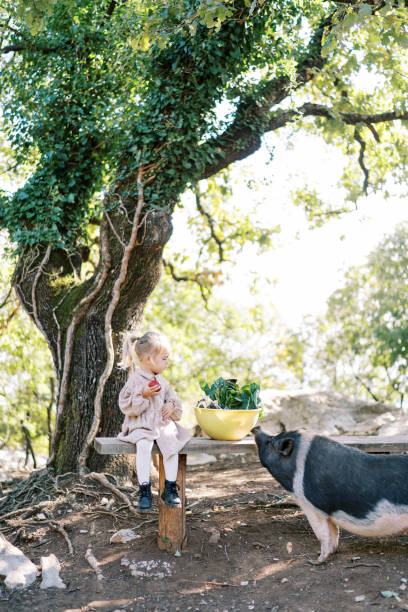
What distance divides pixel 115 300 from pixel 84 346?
59 cm

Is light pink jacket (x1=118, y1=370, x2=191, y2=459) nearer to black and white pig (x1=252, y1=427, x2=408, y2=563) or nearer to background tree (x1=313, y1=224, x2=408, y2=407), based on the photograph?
black and white pig (x1=252, y1=427, x2=408, y2=563)

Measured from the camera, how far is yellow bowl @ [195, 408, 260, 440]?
425 cm

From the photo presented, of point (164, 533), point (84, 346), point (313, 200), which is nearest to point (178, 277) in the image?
point (313, 200)

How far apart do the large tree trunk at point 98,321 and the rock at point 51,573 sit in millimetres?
1558

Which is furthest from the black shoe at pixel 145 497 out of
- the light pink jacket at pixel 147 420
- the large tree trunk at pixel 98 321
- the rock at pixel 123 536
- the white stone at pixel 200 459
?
the white stone at pixel 200 459

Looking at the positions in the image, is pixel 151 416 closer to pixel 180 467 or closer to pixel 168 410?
pixel 168 410

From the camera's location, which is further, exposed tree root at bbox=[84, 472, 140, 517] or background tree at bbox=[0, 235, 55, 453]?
background tree at bbox=[0, 235, 55, 453]

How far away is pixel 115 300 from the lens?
5887 millimetres

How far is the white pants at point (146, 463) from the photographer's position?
4020mm

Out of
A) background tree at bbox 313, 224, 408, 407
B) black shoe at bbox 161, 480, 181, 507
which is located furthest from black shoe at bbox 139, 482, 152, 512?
background tree at bbox 313, 224, 408, 407

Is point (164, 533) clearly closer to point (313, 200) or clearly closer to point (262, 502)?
point (262, 502)

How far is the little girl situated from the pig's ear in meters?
0.70

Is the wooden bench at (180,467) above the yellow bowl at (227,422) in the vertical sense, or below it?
below

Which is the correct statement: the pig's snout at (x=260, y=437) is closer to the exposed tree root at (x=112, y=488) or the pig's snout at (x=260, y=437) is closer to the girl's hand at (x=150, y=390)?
the girl's hand at (x=150, y=390)
